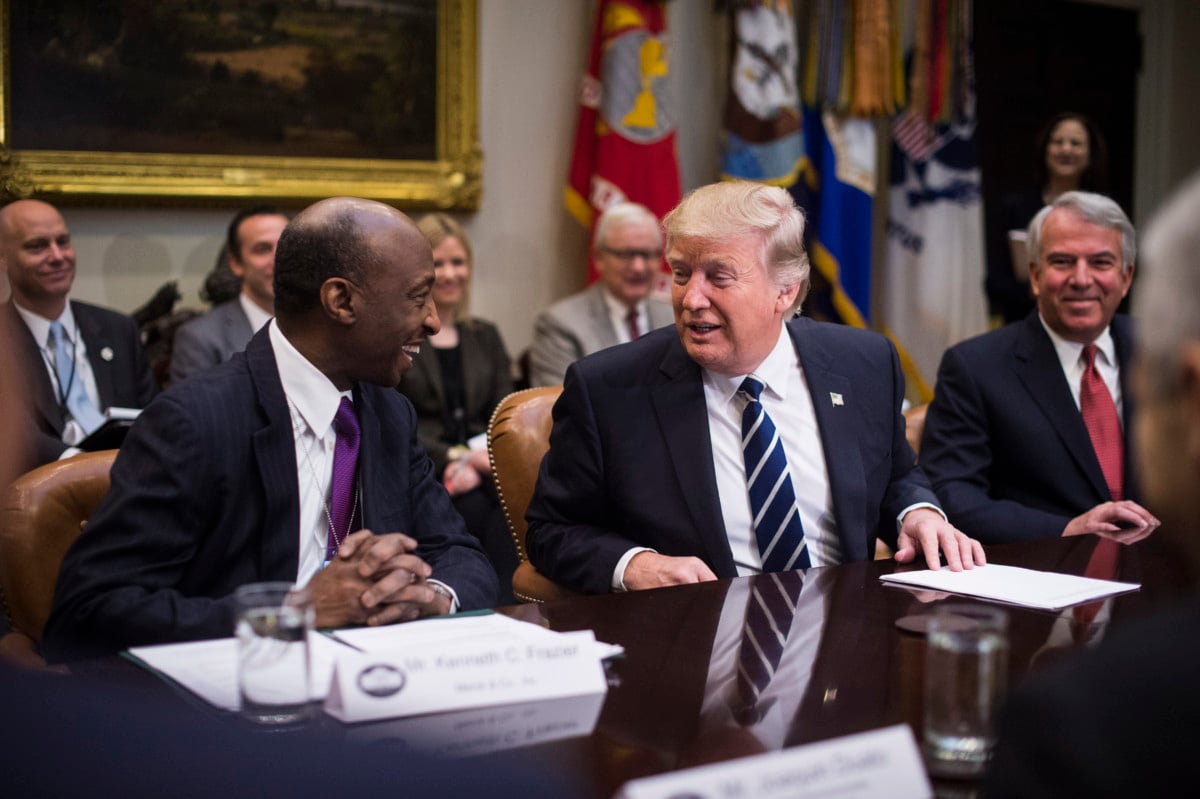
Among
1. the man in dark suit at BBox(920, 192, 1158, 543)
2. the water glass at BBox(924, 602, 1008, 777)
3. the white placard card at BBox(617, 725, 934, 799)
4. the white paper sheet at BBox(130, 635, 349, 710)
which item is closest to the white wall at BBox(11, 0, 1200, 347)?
the man in dark suit at BBox(920, 192, 1158, 543)

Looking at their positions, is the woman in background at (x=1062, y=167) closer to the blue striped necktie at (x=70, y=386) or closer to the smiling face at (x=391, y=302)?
the blue striped necktie at (x=70, y=386)

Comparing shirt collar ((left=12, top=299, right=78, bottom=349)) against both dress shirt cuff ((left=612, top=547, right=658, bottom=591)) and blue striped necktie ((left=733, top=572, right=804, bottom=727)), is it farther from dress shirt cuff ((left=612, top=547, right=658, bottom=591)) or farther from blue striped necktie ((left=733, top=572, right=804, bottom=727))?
blue striped necktie ((left=733, top=572, right=804, bottom=727))

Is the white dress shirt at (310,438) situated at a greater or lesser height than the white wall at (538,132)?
lesser

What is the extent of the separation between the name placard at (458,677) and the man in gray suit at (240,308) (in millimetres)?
3131

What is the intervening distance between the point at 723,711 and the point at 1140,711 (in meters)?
0.68

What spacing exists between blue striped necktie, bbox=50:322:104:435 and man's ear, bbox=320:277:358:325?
99.3 inches

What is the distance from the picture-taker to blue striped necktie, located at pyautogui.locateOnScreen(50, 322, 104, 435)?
14.3ft

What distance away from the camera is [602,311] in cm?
535

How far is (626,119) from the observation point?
5977 mm

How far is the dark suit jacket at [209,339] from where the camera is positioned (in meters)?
4.49

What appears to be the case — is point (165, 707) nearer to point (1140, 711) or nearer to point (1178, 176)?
point (1140, 711)

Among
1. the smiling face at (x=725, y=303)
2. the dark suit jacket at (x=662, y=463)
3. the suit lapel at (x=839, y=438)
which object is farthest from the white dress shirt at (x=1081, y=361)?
the smiling face at (x=725, y=303)

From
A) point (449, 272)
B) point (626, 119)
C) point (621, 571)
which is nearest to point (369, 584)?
point (621, 571)

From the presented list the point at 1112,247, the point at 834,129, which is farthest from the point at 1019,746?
the point at 834,129
